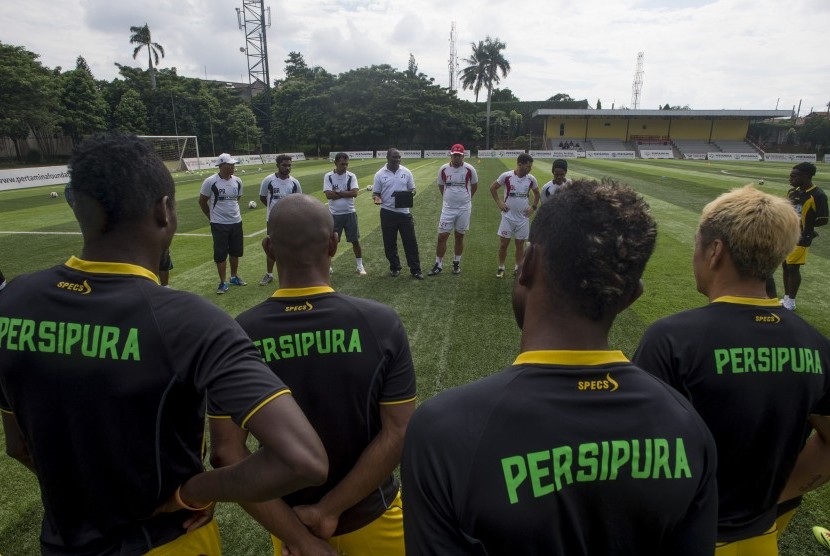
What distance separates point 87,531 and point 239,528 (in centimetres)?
195

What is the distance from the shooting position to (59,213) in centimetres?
1572

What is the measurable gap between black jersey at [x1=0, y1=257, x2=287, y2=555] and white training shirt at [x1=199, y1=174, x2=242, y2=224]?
6.68 meters

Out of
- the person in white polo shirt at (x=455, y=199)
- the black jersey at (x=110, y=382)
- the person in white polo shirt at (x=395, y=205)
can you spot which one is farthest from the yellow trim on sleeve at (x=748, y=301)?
the person in white polo shirt at (x=455, y=199)

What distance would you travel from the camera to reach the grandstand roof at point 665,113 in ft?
191

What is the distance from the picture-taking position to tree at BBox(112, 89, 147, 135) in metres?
44.2

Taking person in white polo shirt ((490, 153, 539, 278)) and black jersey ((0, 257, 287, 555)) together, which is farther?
person in white polo shirt ((490, 153, 539, 278))

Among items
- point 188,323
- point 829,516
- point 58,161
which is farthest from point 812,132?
point 58,161

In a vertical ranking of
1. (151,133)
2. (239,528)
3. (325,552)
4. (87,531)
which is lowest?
(239,528)

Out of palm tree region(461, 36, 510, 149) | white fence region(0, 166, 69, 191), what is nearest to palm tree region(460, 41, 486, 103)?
palm tree region(461, 36, 510, 149)

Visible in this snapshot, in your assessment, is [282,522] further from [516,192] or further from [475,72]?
[475,72]

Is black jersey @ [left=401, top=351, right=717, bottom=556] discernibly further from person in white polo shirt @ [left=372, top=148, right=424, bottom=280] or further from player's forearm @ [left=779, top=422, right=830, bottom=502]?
person in white polo shirt @ [left=372, top=148, right=424, bottom=280]

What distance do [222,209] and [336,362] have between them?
6.86 metres

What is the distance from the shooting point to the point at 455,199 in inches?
352

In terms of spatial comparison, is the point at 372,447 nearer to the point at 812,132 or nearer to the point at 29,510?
the point at 29,510
